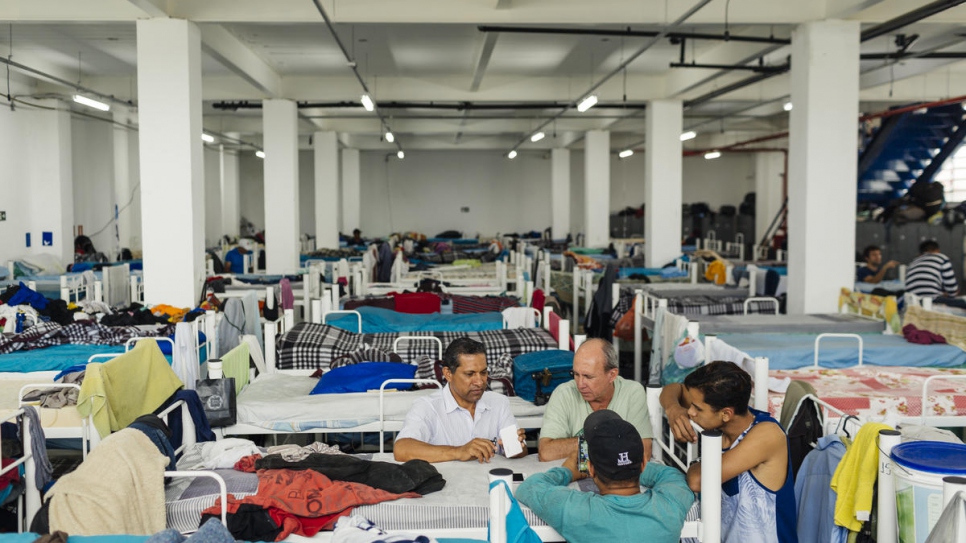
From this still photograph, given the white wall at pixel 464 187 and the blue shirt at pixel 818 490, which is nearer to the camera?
the blue shirt at pixel 818 490

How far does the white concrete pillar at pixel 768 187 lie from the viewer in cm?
2880

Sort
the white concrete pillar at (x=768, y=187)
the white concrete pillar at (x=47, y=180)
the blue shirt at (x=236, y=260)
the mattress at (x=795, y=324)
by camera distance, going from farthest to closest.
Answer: the white concrete pillar at (x=768, y=187) < the blue shirt at (x=236, y=260) < the white concrete pillar at (x=47, y=180) < the mattress at (x=795, y=324)

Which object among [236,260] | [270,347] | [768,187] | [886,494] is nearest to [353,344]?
[270,347]

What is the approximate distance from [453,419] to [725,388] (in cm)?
169

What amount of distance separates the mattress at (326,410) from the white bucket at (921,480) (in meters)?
3.16

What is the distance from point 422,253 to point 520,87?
264 inches

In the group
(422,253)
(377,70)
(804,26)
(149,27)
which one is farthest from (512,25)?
(422,253)

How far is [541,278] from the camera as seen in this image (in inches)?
619

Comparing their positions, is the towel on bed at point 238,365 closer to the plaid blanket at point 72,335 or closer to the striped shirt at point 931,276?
the plaid blanket at point 72,335

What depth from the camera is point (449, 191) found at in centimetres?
3309

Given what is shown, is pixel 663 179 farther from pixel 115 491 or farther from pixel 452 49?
pixel 115 491

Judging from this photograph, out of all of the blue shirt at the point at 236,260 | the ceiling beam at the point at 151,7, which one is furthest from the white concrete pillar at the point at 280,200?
the ceiling beam at the point at 151,7

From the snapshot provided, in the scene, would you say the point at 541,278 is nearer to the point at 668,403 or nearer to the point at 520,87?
the point at 520,87

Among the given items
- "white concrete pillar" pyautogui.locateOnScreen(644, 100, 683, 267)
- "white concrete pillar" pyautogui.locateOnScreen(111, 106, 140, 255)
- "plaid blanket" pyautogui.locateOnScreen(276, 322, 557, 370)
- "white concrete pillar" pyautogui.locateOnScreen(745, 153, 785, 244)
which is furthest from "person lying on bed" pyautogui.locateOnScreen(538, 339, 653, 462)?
"white concrete pillar" pyautogui.locateOnScreen(745, 153, 785, 244)
